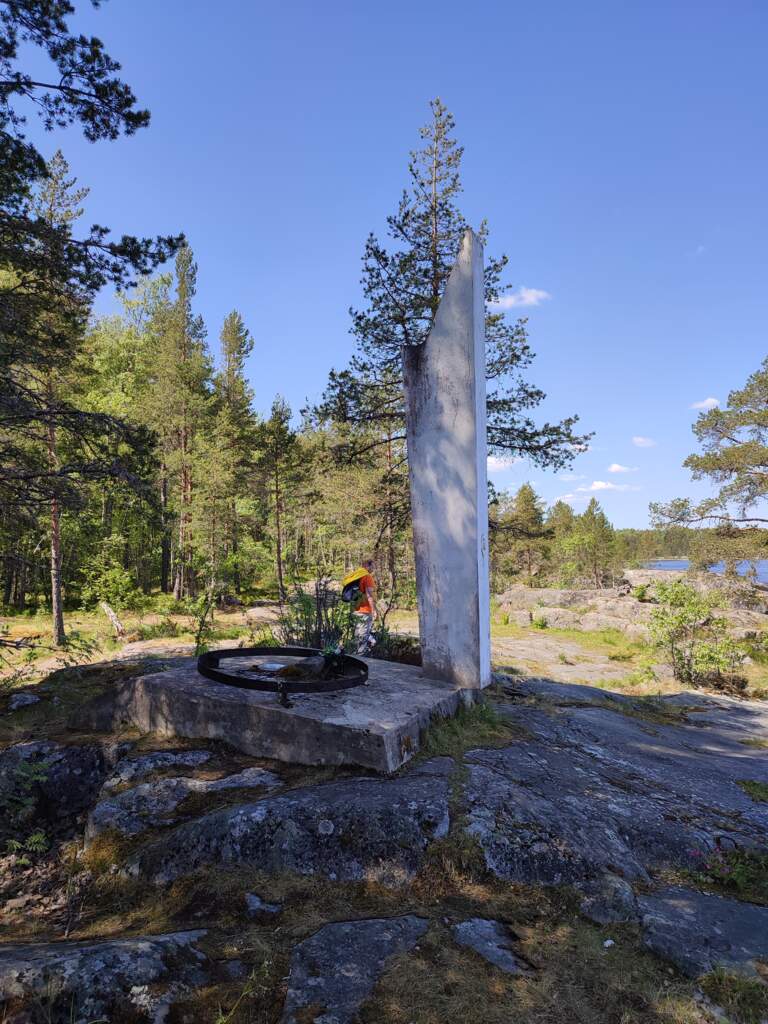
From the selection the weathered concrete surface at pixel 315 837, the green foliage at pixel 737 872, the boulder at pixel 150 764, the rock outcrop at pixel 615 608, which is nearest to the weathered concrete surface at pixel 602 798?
the green foliage at pixel 737 872

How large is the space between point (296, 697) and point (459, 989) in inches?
119

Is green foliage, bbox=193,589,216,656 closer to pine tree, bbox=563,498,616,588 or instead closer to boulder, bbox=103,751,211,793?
boulder, bbox=103,751,211,793

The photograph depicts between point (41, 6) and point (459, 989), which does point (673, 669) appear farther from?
point (41, 6)

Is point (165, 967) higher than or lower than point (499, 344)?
lower

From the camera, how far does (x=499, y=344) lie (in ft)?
44.2

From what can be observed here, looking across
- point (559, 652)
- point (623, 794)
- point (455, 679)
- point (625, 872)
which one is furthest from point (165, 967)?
point (559, 652)

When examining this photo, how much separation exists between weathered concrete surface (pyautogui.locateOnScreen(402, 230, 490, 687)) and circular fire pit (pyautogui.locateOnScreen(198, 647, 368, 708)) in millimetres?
1114

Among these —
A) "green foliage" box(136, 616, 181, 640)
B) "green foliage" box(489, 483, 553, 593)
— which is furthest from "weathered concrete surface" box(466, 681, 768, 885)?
"green foliage" box(489, 483, 553, 593)

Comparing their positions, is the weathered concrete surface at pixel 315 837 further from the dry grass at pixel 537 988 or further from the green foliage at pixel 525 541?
the green foliage at pixel 525 541

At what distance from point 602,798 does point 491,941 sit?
182 cm

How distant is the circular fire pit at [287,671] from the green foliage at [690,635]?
27.4 feet

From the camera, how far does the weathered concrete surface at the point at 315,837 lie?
120 inches

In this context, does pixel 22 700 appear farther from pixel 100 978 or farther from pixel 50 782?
pixel 100 978

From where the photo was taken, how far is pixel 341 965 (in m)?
2.21
